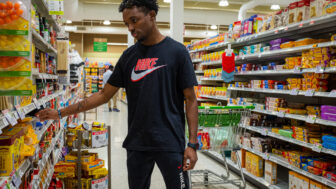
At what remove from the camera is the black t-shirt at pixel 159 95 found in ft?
5.86

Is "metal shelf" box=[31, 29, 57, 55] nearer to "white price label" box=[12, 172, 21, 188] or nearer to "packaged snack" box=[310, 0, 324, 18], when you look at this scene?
"white price label" box=[12, 172, 21, 188]

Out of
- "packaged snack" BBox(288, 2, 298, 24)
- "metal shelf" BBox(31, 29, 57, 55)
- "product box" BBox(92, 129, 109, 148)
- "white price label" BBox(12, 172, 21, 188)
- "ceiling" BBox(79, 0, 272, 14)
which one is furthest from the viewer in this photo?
"ceiling" BBox(79, 0, 272, 14)

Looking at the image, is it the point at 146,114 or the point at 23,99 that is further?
the point at 23,99

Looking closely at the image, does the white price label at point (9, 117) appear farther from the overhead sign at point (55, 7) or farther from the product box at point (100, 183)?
the overhead sign at point (55, 7)

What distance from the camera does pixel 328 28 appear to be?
360 cm

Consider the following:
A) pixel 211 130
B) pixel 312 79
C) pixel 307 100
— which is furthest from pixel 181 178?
pixel 307 100

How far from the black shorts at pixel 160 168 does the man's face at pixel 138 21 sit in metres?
0.73

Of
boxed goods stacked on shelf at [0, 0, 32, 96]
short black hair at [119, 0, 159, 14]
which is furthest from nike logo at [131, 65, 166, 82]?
boxed goods stacked on shelf at [0, 0, 32, 96]

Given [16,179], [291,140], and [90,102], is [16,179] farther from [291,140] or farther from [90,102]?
[291,140]

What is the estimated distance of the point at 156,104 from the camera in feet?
5.89

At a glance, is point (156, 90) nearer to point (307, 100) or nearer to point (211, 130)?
point (211, 130)

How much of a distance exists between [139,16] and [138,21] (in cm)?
3

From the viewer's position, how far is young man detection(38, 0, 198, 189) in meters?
1.78

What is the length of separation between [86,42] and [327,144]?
19.2 metres
